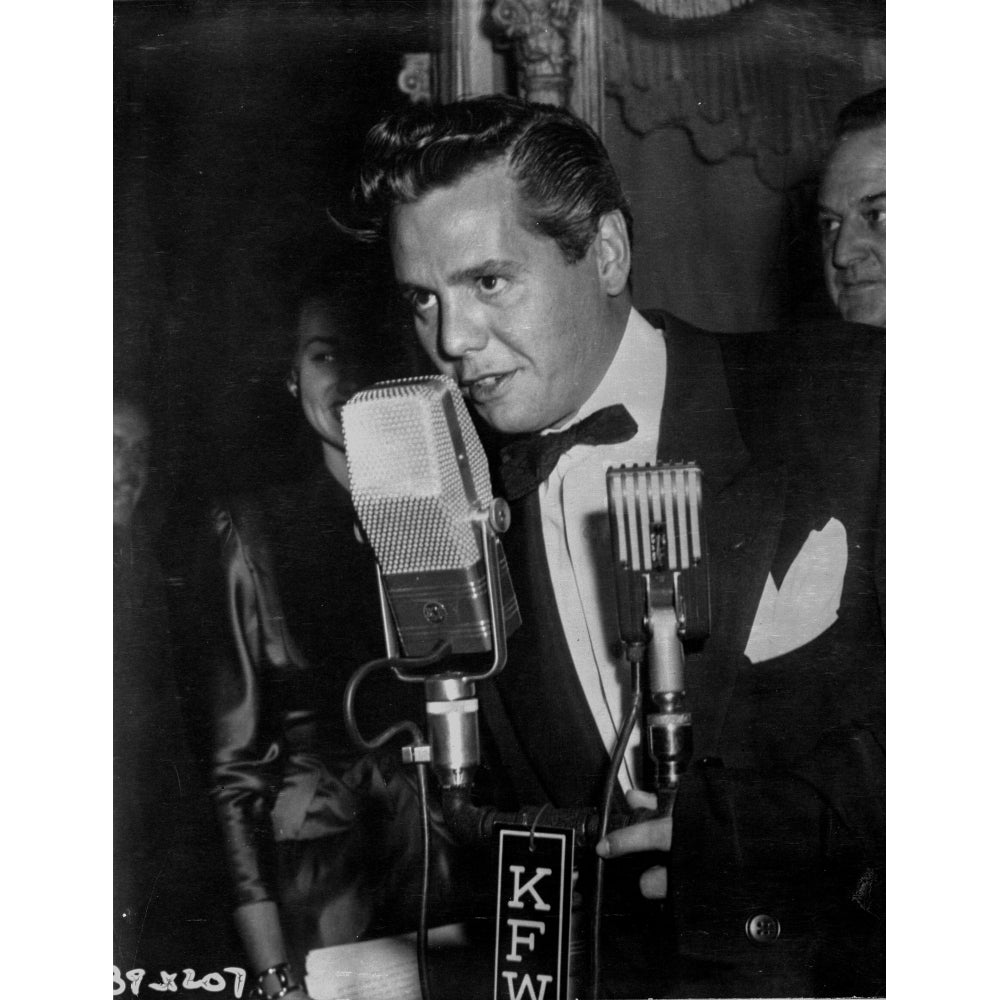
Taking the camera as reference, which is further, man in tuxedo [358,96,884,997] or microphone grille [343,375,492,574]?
man in tuxedo [358,96,884,997]

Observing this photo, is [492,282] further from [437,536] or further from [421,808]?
[421,808]

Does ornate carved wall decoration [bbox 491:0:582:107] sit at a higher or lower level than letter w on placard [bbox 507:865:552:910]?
higher

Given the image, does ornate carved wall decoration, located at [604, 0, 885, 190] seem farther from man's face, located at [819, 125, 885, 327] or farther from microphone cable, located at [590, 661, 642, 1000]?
microphone cable, located at [590, 661, 642, 1000]

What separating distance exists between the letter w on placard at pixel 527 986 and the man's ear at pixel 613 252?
1.00 metres

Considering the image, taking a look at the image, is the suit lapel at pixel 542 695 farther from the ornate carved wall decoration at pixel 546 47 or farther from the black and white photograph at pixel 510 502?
the ornate carved wall decoration at pixel 546 47

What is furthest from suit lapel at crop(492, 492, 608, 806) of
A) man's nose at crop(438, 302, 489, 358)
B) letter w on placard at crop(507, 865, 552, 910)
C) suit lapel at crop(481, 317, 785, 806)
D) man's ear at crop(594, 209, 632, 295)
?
man's ear at crop(594, 209, 632, 295)

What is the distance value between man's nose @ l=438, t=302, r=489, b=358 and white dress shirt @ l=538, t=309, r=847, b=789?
0.18 meters

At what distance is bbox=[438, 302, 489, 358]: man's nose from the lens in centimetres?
183

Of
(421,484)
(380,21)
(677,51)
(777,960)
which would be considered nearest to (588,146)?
(677,51)

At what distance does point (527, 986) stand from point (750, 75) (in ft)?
4.51

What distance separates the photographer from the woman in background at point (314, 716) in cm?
187

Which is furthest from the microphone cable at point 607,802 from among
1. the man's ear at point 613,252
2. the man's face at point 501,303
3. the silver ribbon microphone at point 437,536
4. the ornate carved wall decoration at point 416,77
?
the ornate carved wall decoration at point 416,77

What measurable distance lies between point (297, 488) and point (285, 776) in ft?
1.42

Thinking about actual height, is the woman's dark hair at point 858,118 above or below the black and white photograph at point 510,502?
above
